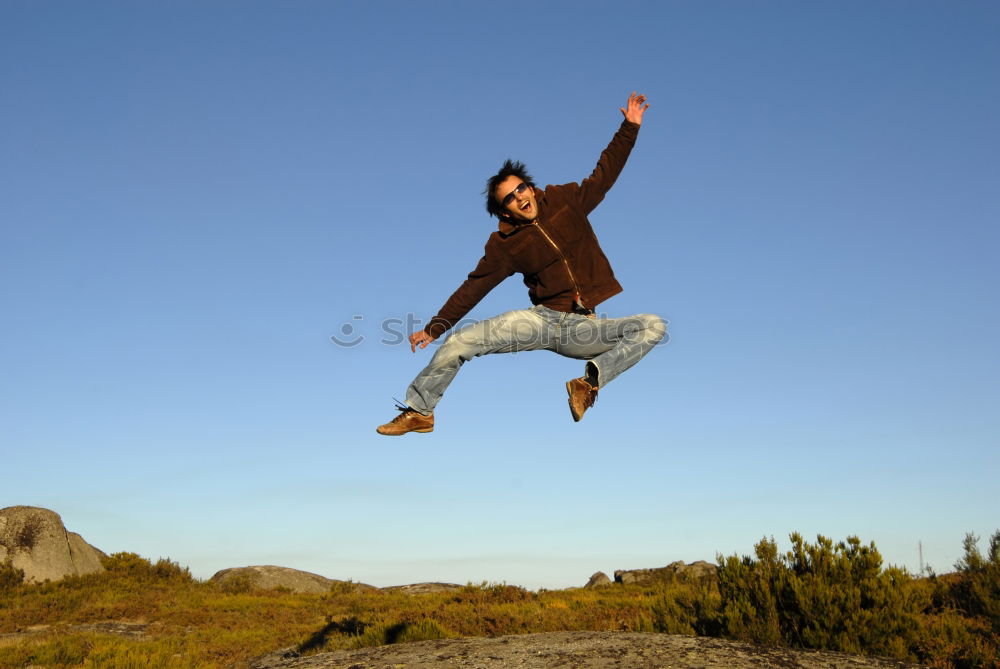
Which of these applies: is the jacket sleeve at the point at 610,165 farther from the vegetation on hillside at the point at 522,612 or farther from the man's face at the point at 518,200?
the vegetation on hillside at the point at 522,612

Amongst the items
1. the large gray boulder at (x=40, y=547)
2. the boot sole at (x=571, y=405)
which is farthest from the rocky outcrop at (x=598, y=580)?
the boot sole at (x=571, y=405)

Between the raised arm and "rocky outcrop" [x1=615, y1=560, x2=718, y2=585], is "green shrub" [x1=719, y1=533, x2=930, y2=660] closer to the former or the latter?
the raised arm

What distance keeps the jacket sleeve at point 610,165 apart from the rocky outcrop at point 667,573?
20560mm

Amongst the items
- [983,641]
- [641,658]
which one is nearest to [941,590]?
[983,641]

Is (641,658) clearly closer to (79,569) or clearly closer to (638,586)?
(638,586)

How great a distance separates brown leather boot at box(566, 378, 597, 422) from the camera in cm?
735

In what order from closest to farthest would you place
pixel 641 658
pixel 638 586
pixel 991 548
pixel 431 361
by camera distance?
pixel 431 361
pixel 641 658
pixel 991 548
pixel 638 586

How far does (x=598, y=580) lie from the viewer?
90.9ft

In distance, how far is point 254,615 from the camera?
69.9 ft

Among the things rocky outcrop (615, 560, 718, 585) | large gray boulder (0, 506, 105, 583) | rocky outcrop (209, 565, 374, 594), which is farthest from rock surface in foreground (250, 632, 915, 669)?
large gray boulder (0, 506, 105, 583)

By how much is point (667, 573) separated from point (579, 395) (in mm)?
21603

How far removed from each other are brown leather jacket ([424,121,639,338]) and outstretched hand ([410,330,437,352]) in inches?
1.8

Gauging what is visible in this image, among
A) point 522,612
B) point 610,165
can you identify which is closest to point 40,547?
point 522,612

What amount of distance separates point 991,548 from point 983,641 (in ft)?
23.8
